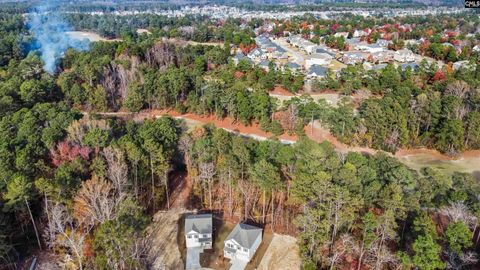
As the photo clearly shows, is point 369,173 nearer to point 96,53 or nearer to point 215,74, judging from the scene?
point 215,74

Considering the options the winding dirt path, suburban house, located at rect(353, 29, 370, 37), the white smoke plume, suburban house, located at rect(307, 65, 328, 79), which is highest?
the white smoke plume

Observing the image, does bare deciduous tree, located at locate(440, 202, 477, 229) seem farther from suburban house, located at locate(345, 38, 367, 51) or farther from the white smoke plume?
suburban house, located at locate(345, 38, 367, 51)

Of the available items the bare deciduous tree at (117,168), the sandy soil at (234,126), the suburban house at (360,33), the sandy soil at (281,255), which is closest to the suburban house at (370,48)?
the suburban house at (360,33)

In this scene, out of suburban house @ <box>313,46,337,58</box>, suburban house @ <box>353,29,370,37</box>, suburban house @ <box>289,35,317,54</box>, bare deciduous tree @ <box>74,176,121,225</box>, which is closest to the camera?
Result: bare deciduous tree @ <box>74,176,121,225</box>

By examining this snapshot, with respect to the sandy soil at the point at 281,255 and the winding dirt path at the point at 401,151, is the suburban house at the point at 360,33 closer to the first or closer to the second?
the winding dirt path at the point at 401,151

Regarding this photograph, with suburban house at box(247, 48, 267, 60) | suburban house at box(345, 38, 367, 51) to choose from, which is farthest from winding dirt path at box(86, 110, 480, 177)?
suburban house at box(345, 38, 367, 51)

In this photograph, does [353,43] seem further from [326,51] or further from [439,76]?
[439,76]
